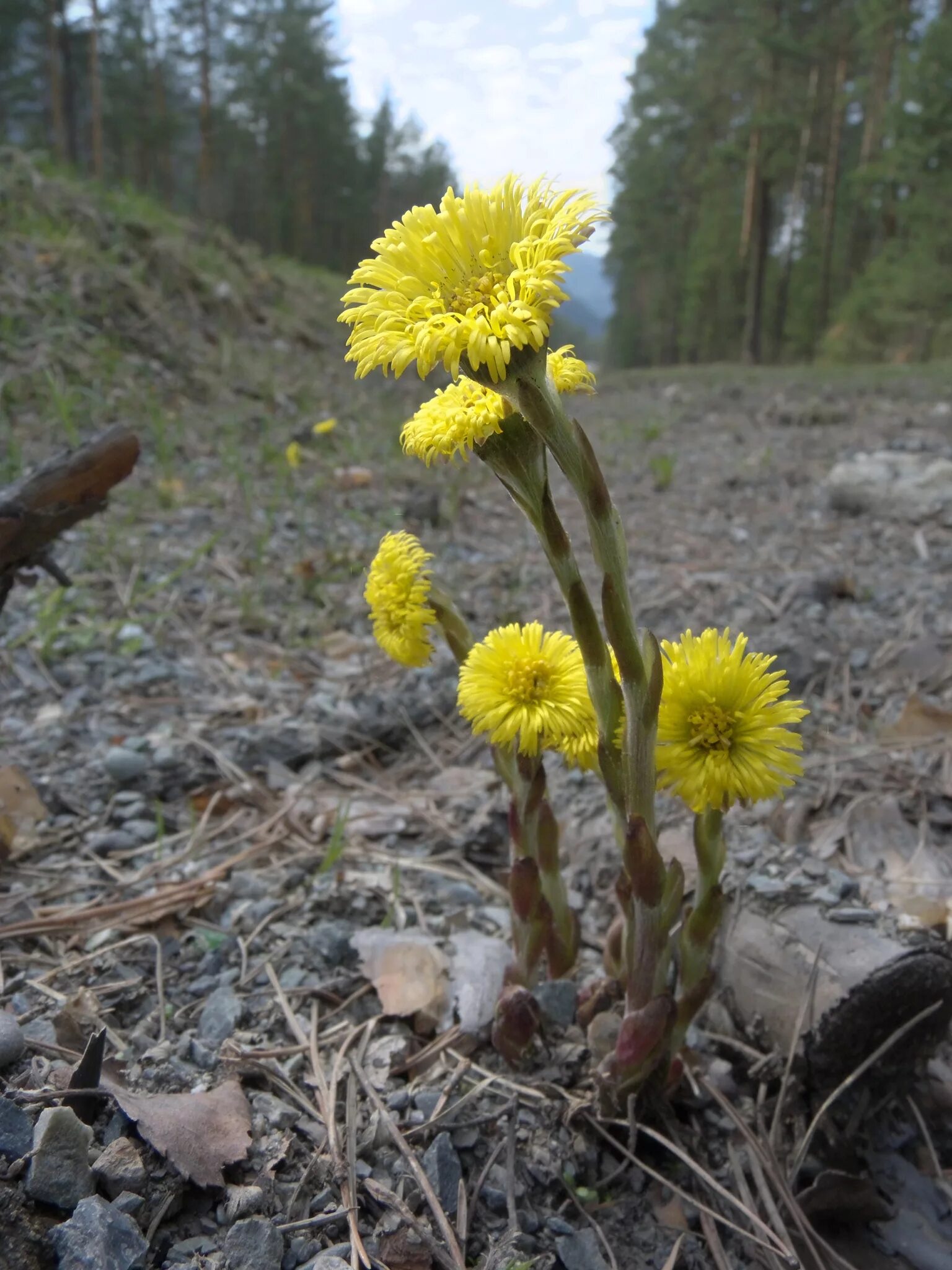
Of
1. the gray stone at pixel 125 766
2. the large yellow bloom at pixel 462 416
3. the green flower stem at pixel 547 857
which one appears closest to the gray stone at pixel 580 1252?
the green flower stem at pixel 547 857

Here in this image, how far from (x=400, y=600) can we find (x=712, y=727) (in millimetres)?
457

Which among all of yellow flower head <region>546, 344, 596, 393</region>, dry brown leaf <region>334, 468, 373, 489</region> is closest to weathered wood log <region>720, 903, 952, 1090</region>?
yellow flower head <region>546, 344, 596, 393</region>

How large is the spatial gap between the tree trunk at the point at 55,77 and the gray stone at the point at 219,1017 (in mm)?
19045

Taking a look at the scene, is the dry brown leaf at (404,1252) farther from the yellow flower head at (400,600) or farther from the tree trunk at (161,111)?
the tree trunk at (161,111)

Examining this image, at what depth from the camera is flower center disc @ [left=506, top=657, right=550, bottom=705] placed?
1109 millimetres

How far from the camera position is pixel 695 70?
2128 cm

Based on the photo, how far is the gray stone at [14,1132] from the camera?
0.88 m

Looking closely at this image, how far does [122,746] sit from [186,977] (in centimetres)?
Result: 83

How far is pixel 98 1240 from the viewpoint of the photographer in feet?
2.71

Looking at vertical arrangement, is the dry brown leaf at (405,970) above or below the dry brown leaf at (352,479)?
below

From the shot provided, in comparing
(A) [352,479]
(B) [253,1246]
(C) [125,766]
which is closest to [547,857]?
(B) [253,1246]

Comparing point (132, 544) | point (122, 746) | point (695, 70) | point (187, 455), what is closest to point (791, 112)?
point (695, 70)

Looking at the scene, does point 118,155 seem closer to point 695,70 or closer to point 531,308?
point 695,70

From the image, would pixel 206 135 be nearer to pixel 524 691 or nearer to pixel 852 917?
pixel 524 691
